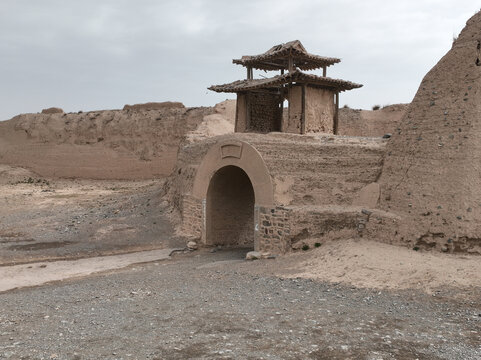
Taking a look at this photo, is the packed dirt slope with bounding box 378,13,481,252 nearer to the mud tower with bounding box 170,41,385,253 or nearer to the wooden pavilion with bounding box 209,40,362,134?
the mud tower with bounding box 170,41,385,253

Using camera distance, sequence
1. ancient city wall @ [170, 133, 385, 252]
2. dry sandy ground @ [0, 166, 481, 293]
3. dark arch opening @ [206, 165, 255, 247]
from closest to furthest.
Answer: dry sandy ground @ [0, 166, 481, 293] → ancient city wall @ [170, 133, 385, 252] → dark arch opening @ [206, 165, 255, 247]

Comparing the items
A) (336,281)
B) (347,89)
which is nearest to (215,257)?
(336,281)

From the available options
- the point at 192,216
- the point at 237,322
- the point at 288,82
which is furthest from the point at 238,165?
the point at 288,82

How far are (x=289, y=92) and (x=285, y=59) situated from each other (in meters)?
1.58

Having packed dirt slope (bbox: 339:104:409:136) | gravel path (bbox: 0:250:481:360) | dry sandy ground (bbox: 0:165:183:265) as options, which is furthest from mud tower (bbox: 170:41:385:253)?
packed dirt slope (bbox: 339:104:409:136)

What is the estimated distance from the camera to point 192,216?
44.5 feet

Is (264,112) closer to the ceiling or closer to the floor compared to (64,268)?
closer to the ceiling

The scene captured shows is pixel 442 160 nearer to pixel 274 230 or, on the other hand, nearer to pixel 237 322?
pixel 274 230

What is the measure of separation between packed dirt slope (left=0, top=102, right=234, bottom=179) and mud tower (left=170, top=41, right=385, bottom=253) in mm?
11832

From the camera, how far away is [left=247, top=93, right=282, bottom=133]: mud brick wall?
18734 millimetres

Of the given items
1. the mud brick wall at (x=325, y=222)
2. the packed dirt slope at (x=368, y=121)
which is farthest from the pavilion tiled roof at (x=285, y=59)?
the packed dirt slope at (x=368, y=121)

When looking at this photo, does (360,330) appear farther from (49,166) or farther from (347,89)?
(49,166)

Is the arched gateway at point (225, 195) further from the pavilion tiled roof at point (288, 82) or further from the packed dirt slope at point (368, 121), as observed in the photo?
the packed dirt slope at point (368, 121)

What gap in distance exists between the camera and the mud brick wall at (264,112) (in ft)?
61.5
